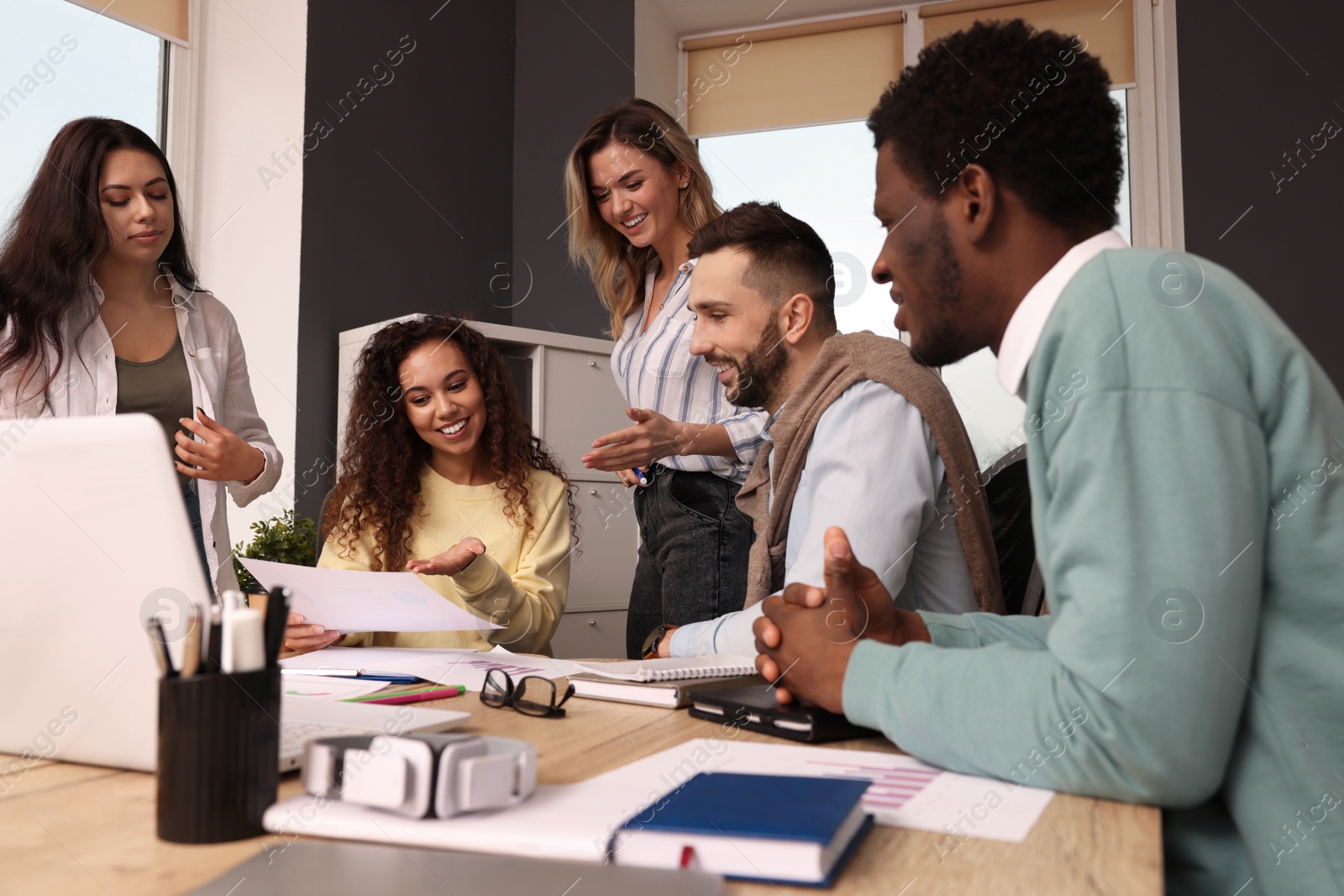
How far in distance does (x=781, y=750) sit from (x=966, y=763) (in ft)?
0.53

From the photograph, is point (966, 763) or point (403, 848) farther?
point (966, 763)

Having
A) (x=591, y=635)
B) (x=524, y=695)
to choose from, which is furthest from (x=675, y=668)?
(x=591, y=635)

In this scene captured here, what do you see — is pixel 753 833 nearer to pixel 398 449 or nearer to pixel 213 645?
pixel 213 645

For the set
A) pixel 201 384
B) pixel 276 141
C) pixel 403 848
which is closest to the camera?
pixel 403 848

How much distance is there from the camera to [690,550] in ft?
6.87

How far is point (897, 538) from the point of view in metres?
1.31

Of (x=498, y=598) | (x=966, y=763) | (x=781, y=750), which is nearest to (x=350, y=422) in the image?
(x=498, y=598)

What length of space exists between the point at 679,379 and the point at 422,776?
5.66 feet

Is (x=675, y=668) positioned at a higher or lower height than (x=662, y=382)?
lower

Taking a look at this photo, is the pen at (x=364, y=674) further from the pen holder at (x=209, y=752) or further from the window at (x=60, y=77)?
the window at (x=60, y=77)

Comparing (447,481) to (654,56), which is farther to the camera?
A: (654,56)

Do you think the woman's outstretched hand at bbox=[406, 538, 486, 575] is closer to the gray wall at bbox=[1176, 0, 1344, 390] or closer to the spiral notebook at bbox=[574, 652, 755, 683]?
the spiral notebook at bbox=[574, 652, 755, 683]

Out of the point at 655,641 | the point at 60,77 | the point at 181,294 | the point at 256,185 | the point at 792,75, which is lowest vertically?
the point at 655,641

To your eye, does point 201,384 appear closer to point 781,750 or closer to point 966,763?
point 781,750
